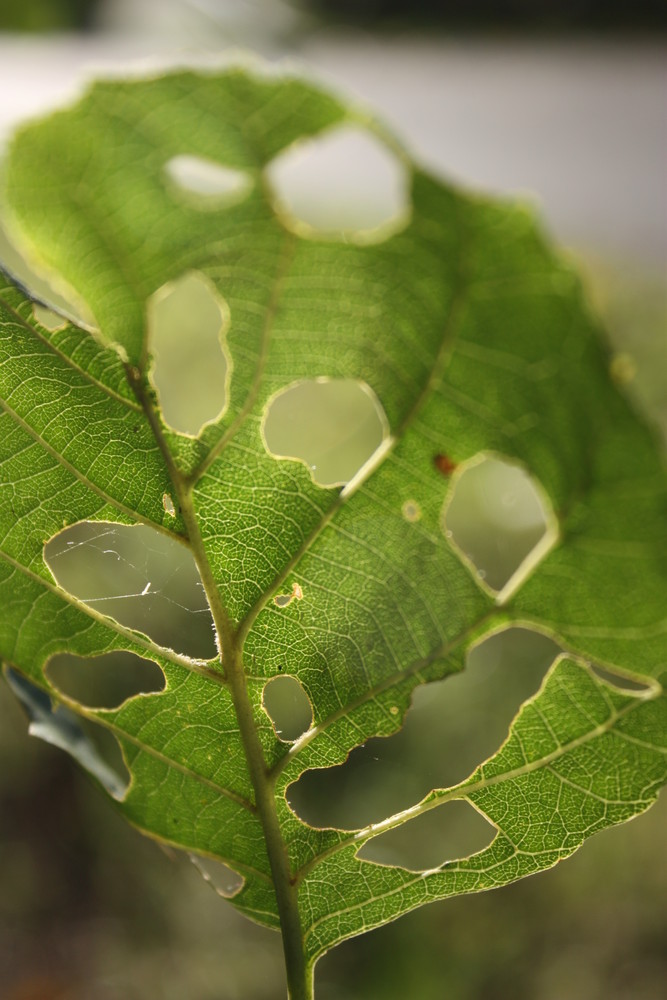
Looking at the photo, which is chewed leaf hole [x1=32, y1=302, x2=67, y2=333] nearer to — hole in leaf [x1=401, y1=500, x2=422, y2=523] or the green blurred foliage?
hole in leaf [x1=401, y1=500, x2=422, y2=523]

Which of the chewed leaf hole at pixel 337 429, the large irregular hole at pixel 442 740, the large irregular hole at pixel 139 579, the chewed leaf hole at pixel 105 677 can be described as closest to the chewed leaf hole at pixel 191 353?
the chewed leaf hole at pixel 337 429

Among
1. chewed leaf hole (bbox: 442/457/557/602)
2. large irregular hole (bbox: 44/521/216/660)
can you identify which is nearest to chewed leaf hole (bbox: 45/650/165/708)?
large irregular hole (bbox: 44/521/216/660)

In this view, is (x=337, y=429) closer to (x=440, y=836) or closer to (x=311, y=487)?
(x=440, y=836)

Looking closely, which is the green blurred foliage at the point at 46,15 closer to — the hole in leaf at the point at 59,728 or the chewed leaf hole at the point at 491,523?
the chewed leaf hole at the point at 491,523

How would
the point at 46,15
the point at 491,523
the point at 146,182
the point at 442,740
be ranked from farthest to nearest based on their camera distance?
1. the point at 46,15
2. the point at 442,740
3. the point at 491,523
4. the point at 146,182

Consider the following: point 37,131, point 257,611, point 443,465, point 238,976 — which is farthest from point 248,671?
point 238,976

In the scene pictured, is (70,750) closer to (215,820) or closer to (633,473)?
(215,820)

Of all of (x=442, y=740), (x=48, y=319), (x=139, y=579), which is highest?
(x=48, y=319)

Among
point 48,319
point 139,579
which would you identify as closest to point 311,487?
point 48,319
